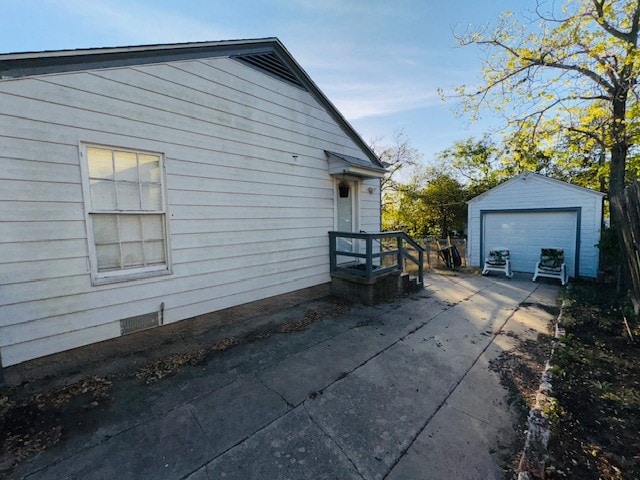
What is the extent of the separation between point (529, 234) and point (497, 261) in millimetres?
1423

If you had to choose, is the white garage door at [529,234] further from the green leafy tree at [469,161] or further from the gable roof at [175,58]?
the green leafy tree at [469,161]

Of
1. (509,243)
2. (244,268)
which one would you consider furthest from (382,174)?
(509,243)

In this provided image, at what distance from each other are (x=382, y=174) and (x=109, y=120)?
17.9ft

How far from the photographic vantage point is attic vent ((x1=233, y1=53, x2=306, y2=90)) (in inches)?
193

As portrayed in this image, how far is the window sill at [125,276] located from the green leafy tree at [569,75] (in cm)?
1068

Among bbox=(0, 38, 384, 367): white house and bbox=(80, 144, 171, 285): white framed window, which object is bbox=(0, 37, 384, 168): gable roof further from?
bbox=(80, 144, 171, 285): white framed window

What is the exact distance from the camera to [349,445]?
2145mm

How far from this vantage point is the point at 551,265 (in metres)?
8.32

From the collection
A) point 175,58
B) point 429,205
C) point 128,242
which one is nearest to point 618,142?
point 429,205

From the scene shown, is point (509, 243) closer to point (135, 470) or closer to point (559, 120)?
point (559, 120)

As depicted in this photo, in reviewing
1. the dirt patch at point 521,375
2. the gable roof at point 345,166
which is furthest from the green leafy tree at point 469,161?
the dirt patch at point 521,375

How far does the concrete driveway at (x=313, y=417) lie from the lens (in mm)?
1937

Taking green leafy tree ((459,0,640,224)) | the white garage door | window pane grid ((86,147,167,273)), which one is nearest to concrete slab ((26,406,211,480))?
window pane grid ((86,147,167,273))

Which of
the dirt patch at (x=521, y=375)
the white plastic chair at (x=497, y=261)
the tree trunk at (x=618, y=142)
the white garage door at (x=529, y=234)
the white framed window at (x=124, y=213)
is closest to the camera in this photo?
the dirt patch at (x=521, y=375)
